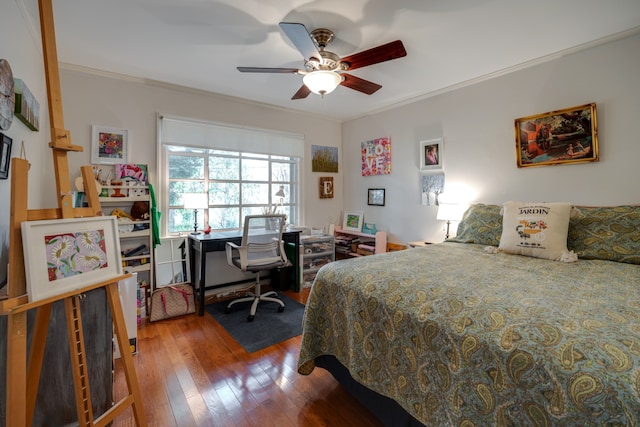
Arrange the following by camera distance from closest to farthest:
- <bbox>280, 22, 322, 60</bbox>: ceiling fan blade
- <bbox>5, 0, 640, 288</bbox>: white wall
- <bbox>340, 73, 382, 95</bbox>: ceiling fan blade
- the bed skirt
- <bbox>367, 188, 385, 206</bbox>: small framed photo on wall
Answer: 1. the bed skirt
2. <bbox>280, 22, 322, 60</bbox>: ceiling fan blade
3. <bbox>5, 0, 640, 288</bbox>: white wall
4. <bbox>340, 73, 382, 95</bbox>: ceiling fan blade
5. <bbox>367, 188, 385, 206</bbox>: small framed photo on wall

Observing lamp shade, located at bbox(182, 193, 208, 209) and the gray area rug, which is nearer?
the gray area rug

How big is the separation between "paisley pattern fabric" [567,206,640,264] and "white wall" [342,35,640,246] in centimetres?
42

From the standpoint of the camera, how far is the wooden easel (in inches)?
35.2

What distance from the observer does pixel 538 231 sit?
1980mm

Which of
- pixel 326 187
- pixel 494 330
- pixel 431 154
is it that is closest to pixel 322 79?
pixel 494 330

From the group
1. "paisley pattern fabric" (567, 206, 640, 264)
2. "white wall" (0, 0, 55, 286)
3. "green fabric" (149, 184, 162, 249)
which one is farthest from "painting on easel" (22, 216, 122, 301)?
"paisley pattern fabric" (567, 206, 640, 264)

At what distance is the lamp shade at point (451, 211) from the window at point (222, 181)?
202 centimetres

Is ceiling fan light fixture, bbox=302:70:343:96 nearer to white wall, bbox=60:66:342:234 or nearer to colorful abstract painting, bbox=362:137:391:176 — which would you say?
white wall, bbox=60:66:342:234

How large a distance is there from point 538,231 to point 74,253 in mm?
2651

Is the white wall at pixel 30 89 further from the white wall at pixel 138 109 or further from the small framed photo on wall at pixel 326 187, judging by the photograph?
the small framed photo on wall at pixel 326 187

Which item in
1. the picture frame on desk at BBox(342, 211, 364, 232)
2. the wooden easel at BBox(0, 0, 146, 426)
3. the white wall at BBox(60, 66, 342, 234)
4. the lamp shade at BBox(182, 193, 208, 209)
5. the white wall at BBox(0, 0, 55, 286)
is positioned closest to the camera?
the wooden easel at BBox(0, 0, 146, 426)

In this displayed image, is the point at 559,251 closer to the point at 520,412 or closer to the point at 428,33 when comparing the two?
the point at 520,412

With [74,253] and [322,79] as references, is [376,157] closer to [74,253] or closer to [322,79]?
[322,79]

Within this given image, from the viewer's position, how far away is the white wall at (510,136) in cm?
216
